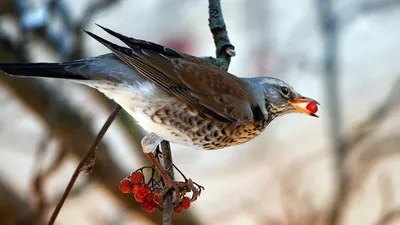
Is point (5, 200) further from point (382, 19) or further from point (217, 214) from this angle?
point (382, 19)

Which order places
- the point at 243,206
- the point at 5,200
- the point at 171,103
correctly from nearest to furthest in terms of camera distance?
the point at 171,103
the point at 5,200
the point at 243,206

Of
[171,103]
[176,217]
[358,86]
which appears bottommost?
[171,103]

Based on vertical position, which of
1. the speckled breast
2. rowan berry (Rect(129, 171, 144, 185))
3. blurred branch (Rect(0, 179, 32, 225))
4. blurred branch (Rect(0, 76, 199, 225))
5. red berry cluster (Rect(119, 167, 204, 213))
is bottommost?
red berry cluster (Rect(119, 167, 204, 213))

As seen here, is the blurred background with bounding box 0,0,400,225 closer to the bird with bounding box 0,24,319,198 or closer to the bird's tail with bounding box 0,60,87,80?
the bird with bounding box 0,24,319,198

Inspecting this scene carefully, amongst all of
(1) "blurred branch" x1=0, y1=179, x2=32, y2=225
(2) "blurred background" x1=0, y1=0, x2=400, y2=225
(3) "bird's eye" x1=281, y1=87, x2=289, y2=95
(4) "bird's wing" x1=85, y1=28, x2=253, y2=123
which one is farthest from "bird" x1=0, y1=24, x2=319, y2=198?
(2) "blurred background" x1=0, y1=0, x2=400, y2=225

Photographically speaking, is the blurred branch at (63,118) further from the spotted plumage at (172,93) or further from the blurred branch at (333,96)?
the spotted plumage at (172,93)

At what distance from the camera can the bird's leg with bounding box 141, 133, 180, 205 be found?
995mm

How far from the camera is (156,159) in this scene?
3.48 feet

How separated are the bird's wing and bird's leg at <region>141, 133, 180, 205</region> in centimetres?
9

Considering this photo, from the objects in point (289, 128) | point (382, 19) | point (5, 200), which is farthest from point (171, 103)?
point (382, 19)

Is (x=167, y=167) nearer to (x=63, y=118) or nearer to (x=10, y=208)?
(x=63, y=118)

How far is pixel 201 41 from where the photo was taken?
10.1 ft

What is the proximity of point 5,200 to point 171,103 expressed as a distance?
1075 mm

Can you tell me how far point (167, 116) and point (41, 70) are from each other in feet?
0.75
